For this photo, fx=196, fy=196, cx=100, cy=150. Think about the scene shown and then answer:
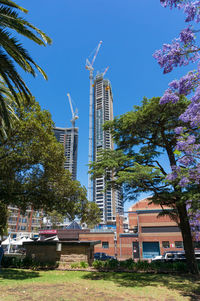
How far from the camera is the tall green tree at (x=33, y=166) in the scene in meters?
14.9

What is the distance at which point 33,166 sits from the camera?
1673 centimetres

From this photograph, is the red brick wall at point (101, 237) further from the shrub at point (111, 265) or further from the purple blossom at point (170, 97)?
the purple blossom at point (170, 97)

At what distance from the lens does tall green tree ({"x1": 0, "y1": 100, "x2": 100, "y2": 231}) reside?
14.9 m

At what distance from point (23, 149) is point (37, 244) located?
10335 mm

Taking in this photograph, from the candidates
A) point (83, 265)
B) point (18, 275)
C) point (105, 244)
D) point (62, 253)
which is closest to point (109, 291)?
point (18, 275)

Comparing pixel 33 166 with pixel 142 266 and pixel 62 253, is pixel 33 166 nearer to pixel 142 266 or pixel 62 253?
pixel 62 253

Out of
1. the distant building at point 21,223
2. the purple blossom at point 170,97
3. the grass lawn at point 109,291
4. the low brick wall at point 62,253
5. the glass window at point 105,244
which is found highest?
the purple blossom at point 170,97

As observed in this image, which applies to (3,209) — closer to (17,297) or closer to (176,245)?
(17,297)

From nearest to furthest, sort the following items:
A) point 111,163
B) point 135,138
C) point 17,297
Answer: point 17,297 < point 111,163 < point 135,138

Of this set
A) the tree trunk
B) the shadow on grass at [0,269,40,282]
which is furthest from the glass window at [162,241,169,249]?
the shadow on grass at [0,269,40,282]

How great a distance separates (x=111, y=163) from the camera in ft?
49.2

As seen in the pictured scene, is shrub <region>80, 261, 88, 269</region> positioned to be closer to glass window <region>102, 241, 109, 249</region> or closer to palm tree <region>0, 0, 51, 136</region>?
palm tree <region>0, 0, 51, 136</region>

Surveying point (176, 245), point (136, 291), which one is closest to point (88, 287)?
point (136, 291)

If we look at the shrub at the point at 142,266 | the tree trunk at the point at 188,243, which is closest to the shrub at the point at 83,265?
the shrub at the point at 142,266
